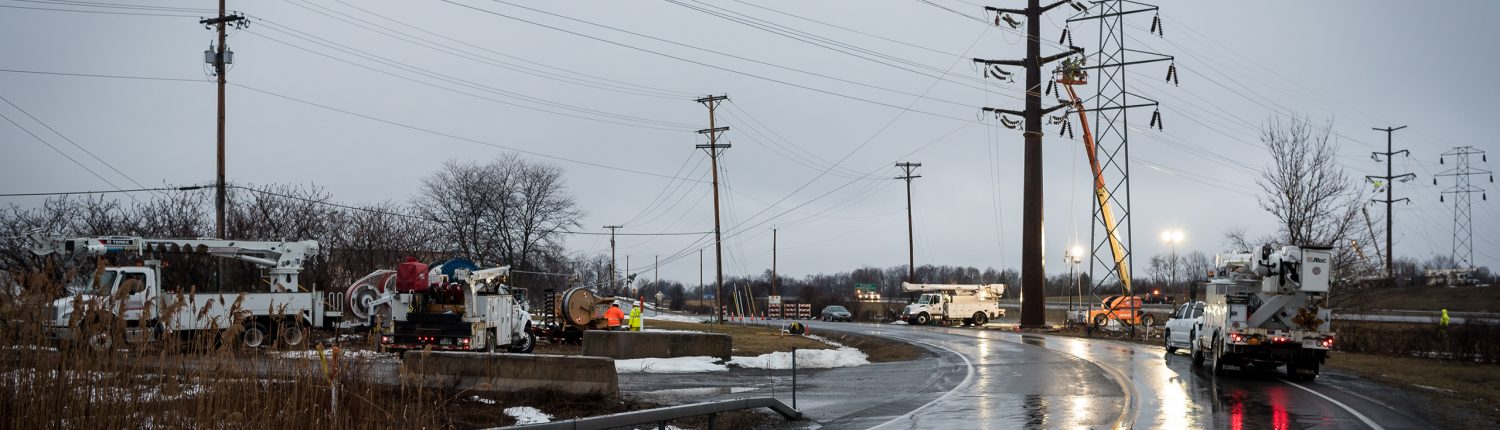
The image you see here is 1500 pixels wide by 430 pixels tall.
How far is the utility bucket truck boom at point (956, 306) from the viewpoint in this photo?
59844 mm

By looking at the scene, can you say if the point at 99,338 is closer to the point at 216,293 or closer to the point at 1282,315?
the point at 1282,315

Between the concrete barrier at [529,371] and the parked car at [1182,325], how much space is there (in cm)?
1920

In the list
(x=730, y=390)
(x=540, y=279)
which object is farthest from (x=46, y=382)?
(x=540, y=279)

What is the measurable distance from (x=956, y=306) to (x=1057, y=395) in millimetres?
42273

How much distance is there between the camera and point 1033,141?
46.9 metres

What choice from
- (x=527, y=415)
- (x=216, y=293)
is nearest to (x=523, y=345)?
(x=216, y=293)

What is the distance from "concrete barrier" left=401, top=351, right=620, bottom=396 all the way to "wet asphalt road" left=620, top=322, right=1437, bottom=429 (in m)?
1.55

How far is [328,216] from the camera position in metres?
49.0

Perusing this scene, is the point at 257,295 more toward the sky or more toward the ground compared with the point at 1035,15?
more toward the ground

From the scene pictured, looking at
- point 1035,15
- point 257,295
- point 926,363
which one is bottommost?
point 926,363

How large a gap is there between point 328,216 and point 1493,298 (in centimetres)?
6628

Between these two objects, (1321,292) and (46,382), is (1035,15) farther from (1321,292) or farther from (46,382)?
(46,382)

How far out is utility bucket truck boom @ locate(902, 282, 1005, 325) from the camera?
59.8 m

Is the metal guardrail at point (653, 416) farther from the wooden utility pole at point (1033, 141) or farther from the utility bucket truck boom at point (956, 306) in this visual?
the utility bucket truck boom at point (956, 306)
